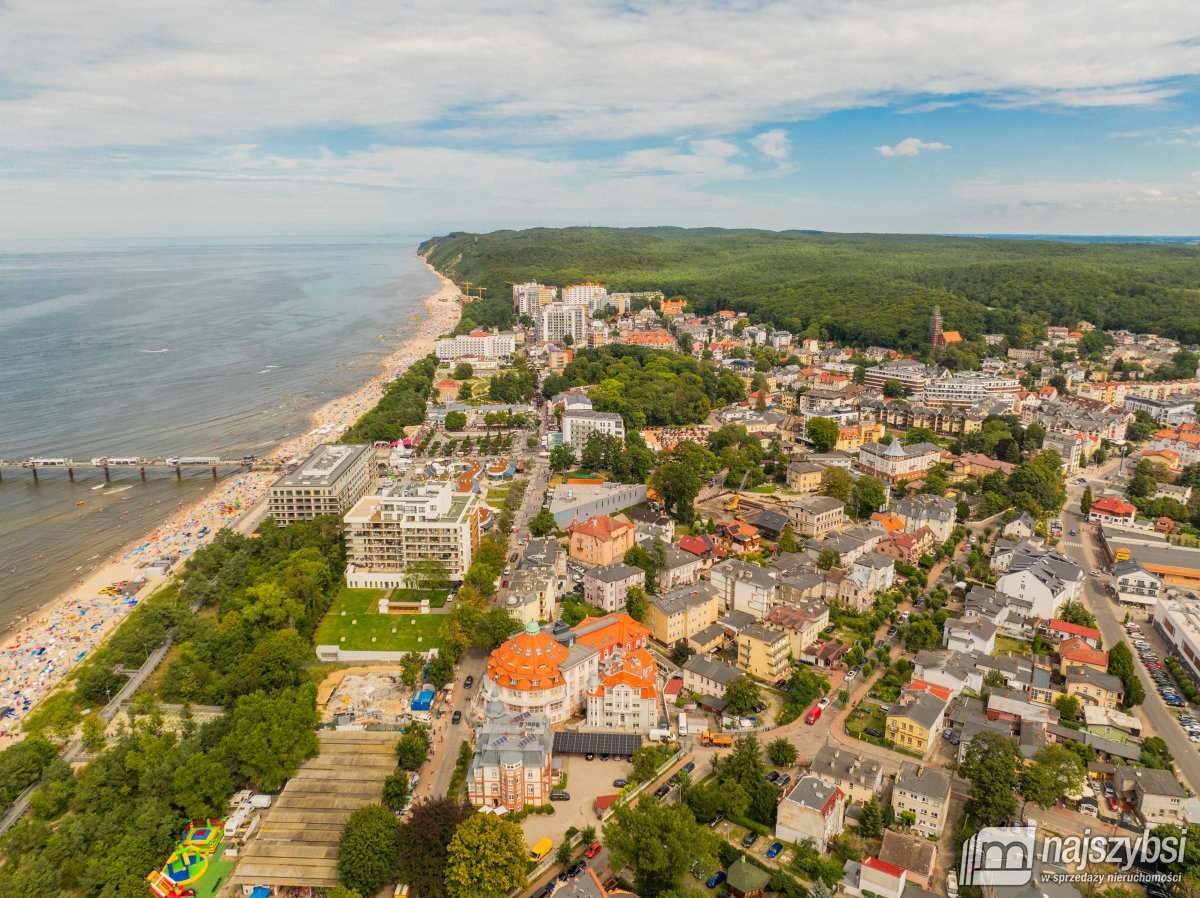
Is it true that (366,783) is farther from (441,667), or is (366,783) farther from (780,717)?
(780,717)

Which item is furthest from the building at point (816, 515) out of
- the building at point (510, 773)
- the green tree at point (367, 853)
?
the green tree at point (367, 853)

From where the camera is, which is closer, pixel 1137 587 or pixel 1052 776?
pixel 1052 776

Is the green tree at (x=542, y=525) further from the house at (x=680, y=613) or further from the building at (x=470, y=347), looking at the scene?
the building at (x=470, y=347)

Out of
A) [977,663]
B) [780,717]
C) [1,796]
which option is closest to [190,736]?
[1,796]

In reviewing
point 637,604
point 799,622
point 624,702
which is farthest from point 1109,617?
point 624,702

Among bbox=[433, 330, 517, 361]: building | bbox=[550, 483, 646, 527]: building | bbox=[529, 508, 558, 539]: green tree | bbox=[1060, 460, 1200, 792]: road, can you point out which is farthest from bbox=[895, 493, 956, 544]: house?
bbox=[433, 330, 517, 361]: building

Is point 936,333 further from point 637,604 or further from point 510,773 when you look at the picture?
point 510,773
